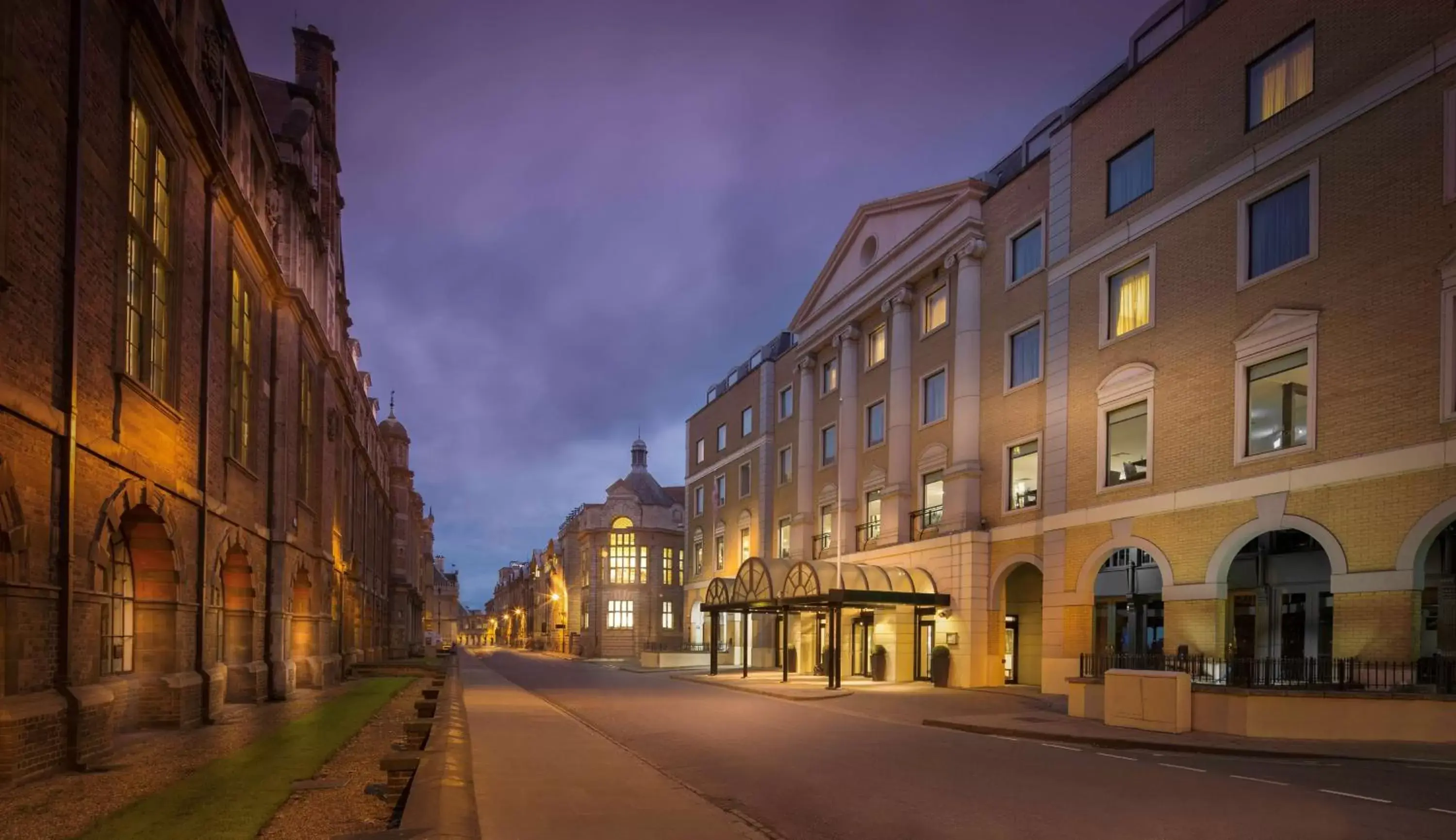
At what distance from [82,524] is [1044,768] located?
12974 mm

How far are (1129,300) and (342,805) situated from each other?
73.3ft

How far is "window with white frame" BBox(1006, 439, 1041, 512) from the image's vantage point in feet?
98.2

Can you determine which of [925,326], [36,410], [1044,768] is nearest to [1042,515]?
[925,326]

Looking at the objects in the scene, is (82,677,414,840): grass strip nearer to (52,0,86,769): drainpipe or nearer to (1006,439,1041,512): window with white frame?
(52,0,86,769): drainpipe

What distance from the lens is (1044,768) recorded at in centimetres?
1388

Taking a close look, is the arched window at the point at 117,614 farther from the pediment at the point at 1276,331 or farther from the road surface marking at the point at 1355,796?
the pediment at the point at 1276,331

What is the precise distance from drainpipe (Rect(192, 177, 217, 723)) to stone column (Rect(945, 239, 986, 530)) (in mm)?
22439

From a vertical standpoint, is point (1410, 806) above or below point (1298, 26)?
below

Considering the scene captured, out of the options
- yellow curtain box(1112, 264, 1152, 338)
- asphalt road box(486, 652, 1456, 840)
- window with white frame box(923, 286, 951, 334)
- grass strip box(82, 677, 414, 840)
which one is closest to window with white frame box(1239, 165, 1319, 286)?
yellow curtain box(1112, 264, 1152, 338)

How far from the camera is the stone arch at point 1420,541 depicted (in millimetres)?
17031

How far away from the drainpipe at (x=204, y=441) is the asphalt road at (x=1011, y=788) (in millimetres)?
7158

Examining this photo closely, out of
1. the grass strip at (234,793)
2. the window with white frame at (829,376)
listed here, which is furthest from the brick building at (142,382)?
the window with white frame at (829,376)

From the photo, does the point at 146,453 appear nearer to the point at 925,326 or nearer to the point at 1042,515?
the point at 1042,515

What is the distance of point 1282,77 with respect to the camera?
21.2m
